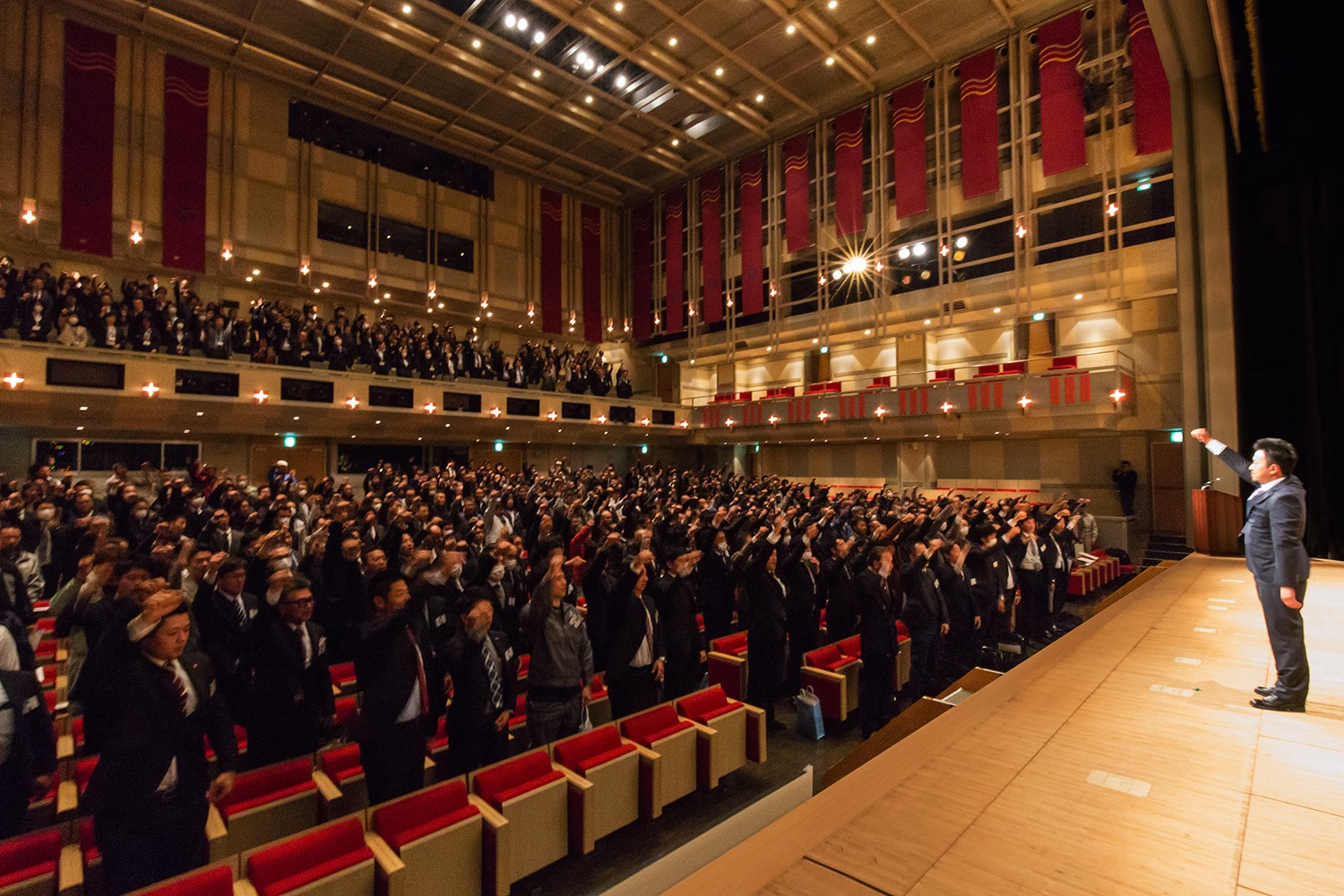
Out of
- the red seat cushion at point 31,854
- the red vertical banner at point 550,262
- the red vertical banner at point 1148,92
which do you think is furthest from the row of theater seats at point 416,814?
the red vertical banner at point 550,262

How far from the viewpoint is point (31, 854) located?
265 centimetres

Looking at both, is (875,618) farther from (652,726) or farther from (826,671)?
(652,726)

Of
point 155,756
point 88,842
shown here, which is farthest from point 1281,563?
point 88,842

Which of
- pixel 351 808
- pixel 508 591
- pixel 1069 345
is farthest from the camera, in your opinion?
pixel 1069 345

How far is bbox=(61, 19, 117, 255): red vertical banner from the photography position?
13.9m

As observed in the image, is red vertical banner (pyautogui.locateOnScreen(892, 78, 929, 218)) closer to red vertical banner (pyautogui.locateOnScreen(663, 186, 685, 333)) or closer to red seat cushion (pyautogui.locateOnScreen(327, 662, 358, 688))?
red vertical banner (pyautogui.locateOnScreen(663, 186, 685, 333))

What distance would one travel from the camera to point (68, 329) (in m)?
11.3

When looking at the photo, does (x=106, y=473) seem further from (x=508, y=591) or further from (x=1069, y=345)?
(x=1069, y=345)

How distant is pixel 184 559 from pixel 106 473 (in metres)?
13.0

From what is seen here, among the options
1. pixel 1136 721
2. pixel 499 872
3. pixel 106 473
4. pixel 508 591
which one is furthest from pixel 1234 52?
pixel 106 473

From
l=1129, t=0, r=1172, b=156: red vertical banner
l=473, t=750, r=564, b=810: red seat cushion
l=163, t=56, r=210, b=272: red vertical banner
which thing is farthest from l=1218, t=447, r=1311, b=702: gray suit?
l=163, t=56, r=210, b=272: red vertical banner

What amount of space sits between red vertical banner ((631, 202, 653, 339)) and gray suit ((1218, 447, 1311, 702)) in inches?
851

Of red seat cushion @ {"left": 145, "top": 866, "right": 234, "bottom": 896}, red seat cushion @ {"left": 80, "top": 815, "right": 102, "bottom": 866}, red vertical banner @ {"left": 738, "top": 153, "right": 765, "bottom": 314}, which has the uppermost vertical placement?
red vertical banner @ {"left": 738, "top": 153, "right": 765, "bottom": 314}

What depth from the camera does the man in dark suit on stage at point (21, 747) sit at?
2760 mm
